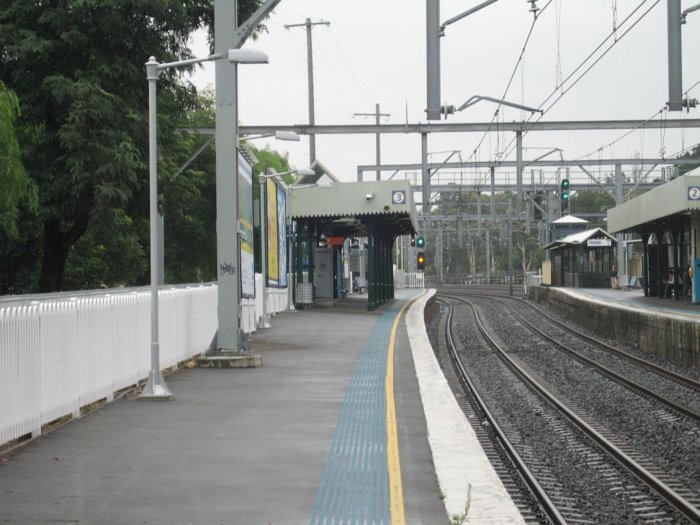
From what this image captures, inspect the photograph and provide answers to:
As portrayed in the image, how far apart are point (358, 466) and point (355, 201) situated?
29.6m

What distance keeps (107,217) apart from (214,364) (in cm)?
1083

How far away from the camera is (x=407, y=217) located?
135 ft

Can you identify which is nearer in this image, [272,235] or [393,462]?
[393,462]

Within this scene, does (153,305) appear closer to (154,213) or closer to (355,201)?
(154,213)

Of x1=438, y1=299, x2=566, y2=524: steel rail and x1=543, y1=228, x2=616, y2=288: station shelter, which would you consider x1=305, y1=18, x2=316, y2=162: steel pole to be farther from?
x1=438, y1=299, x2=566, y2=524: steel rail

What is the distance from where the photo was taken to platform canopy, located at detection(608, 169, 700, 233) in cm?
3022

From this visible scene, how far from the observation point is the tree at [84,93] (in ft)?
91.0

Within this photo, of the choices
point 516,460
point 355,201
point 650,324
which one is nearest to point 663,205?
point 650,324

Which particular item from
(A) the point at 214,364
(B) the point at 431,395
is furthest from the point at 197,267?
(B) the point at 431,395

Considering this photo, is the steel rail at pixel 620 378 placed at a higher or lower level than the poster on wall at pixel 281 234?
lower

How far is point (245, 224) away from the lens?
1964 centimetres

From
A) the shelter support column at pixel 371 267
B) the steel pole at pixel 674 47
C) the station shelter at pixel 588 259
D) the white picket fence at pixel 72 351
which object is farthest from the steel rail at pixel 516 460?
the station shelter at pixel 588 259

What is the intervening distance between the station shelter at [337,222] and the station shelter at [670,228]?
8311 millimetres

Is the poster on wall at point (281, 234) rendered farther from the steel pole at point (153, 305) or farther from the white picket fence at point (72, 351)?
the steel pole at point (153, 305)
